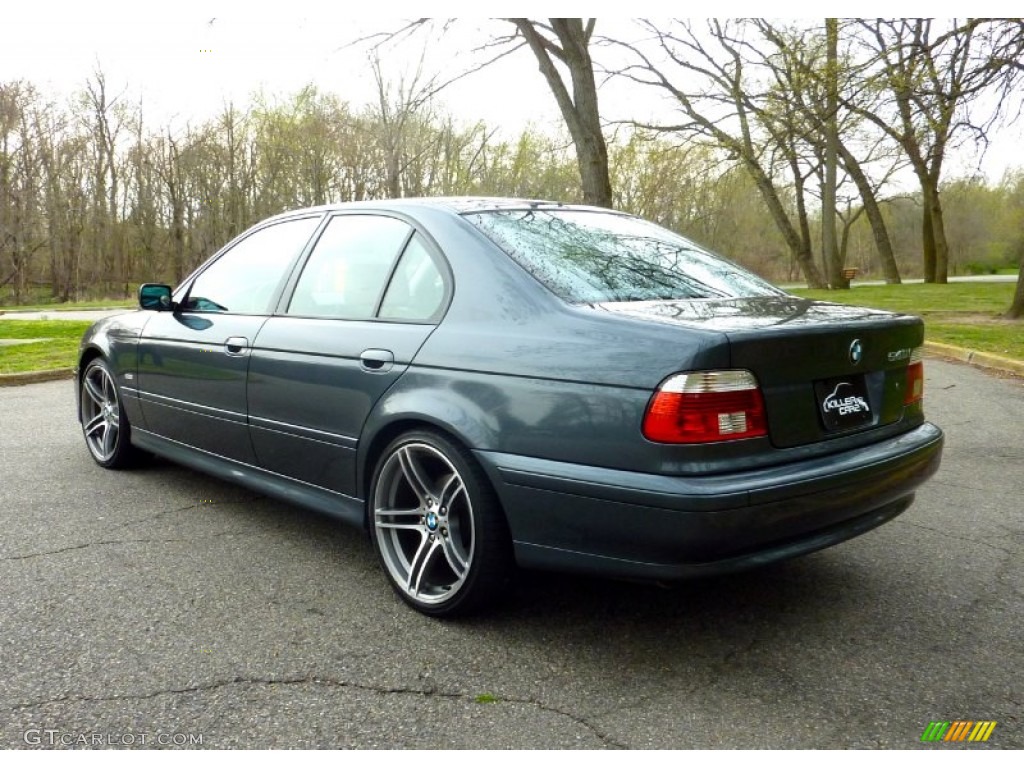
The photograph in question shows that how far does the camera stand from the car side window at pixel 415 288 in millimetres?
3064

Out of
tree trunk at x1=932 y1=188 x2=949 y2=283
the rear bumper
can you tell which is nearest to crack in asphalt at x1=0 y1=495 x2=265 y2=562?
the rear bumper

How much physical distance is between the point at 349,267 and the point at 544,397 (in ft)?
4.32

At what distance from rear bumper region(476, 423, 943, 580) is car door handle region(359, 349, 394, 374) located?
0.59m

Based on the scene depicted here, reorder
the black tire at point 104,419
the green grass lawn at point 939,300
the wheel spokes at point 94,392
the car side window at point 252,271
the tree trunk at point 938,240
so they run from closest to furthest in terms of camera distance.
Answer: the car side window at point 252,271 → the black tire at point 104,419 → the wheel spokes at point 94,392 → the green grass lawn at point 939,300 → the tree trunk at point 938,240

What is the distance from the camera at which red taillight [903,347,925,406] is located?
3054mm

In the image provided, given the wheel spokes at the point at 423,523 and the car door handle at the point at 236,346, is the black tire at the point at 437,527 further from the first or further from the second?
the car door handle at the point at 236,346

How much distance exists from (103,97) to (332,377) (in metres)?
38.0

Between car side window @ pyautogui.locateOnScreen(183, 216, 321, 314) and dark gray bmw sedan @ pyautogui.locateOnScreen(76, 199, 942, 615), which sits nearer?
dark gray bmw sedan @ pyautogui.locateOnScreen(76, 199, 942, 615)

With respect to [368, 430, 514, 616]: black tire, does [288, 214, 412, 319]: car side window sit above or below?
above

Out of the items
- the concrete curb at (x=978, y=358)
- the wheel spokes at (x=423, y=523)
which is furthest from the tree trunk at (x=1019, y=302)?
the wheel spokes at (x=423, y=523)

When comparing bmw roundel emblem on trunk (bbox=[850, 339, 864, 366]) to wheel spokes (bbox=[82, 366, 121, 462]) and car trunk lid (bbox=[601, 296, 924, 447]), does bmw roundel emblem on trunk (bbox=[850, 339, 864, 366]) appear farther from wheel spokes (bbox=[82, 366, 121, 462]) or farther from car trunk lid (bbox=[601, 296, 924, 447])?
wheel spokes (bbox=[82, 366, 121, 462])

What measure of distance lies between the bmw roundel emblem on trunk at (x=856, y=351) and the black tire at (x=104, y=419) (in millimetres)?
3905

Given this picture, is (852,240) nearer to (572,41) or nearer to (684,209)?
(684,209)

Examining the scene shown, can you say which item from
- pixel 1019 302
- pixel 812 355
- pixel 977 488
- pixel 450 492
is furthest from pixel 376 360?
pixel 1019 302
